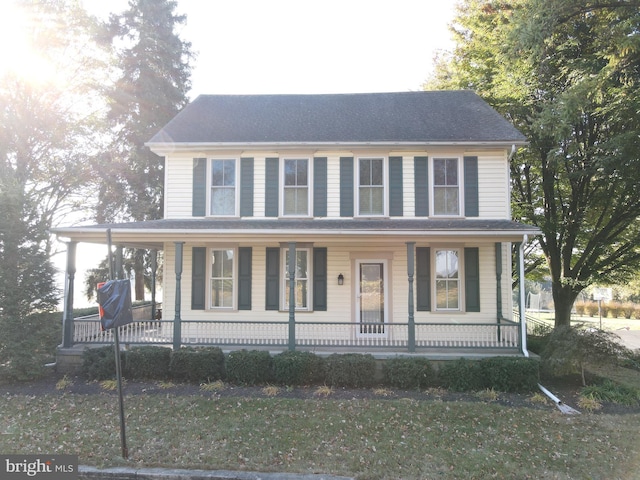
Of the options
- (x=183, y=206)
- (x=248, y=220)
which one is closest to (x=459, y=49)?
(x=248, y=220)

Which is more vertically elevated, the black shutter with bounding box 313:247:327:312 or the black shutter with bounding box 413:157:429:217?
the black shutter with bounding box 413:157:429:217

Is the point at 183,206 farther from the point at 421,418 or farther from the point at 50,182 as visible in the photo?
the point at 50,182

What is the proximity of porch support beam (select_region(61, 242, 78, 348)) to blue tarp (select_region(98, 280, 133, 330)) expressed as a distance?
5529 mm

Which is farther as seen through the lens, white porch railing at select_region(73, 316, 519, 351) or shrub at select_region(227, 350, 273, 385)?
white porch railing at select_region(73, 316, 519, 351)

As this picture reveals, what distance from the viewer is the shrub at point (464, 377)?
798cm

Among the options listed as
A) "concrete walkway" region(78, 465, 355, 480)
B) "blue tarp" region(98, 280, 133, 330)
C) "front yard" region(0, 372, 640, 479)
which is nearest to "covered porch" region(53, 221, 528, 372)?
"front yard" region(0, 372, 640, 479)

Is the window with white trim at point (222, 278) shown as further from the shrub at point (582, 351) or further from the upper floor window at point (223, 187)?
the shrub at point (582, 351)

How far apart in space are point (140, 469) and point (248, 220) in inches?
276

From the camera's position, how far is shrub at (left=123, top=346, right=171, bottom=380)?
8.45m

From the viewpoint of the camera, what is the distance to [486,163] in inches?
424

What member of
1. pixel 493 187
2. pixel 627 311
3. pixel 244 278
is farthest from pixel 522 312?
pixel 627 311

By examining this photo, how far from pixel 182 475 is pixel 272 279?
620 centimetres

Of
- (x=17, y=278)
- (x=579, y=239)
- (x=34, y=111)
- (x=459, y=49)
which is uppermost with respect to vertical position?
(x=459, y=49)

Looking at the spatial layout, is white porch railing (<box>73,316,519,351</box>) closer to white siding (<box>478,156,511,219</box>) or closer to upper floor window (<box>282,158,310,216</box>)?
white siding (<box>478,156,511,219</box>)
